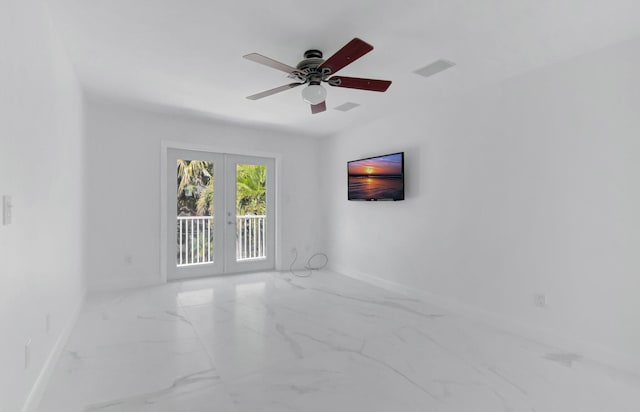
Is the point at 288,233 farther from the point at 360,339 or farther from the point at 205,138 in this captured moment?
the point at 360,339

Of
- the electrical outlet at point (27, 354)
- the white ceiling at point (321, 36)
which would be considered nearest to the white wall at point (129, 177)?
the white ceiling at point (321, 36)

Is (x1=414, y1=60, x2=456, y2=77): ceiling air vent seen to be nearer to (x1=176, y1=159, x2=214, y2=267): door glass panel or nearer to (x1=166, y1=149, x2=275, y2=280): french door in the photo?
(x1=166, y1=149, x2=275, y2=280): french door

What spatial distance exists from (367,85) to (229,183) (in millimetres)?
3278

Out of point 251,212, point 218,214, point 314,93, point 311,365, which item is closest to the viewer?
point 311,365

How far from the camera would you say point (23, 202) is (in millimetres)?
1751

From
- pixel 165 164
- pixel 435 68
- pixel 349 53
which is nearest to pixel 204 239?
pixel 165 164

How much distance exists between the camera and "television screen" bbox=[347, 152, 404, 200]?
14.3ft

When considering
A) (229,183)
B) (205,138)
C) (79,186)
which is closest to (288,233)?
(229,183)

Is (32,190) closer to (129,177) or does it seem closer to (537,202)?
(129,177)

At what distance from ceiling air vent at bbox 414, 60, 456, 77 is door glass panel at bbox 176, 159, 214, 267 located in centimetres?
346

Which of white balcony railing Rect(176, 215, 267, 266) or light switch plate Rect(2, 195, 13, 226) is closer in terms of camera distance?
light switch plate Rect(2, 195, 13, 226)

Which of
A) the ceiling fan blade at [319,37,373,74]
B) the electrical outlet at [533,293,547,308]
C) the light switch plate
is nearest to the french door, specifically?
the ceiling fan blade at [319,37,373,74]

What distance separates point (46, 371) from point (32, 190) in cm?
120

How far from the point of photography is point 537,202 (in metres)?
3.01
